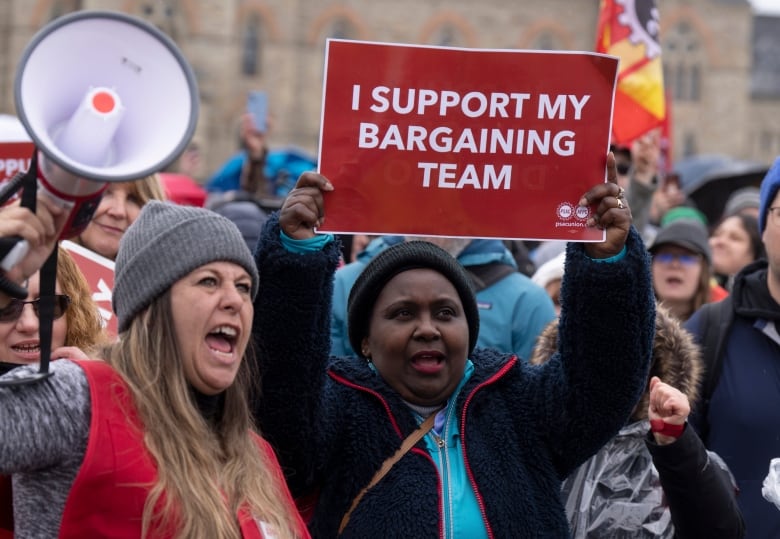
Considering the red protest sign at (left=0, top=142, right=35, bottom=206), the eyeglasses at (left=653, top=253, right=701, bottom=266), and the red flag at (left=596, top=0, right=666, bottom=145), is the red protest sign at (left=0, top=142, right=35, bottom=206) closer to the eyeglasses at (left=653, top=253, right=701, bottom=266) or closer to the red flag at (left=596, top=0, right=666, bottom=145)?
the eyeglasses at (left=653, top=253, right=701, bottom=266)

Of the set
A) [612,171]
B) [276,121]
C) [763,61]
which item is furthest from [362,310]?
[763,61]

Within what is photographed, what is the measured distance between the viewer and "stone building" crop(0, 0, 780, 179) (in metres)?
49.7

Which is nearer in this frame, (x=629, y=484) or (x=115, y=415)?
(x=115, y=415)

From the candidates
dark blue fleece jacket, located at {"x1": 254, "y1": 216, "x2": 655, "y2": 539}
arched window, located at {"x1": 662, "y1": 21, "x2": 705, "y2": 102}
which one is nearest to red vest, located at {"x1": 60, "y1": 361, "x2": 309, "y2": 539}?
dark blue fleece jacket, located at {"x1": 254, "y1": 216, "x2": 655, "y2": 539}

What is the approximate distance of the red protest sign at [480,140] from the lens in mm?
3467

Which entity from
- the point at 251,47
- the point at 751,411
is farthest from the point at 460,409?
the point at 251,47

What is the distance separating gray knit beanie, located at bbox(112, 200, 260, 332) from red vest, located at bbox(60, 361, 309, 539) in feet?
0.81

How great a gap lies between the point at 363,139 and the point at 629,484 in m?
1.36

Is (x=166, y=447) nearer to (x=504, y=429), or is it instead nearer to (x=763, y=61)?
(x=504, y=429)

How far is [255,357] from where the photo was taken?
3.34m

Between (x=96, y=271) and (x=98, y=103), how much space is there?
188cm

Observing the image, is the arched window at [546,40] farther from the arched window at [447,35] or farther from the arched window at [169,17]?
the arched window at [169,17]

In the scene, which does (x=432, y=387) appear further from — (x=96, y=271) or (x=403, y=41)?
(x=403, y=41)

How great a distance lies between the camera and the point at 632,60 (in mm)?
7066
